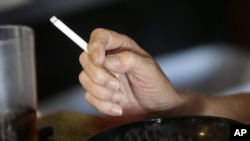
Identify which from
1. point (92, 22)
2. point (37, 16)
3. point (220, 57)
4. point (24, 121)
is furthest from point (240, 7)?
point (24, 121)

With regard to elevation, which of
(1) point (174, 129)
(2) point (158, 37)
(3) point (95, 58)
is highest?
(2) point (158, 37)

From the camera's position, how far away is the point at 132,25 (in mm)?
2357

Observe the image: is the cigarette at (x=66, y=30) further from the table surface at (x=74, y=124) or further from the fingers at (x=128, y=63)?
the table surface at (x=74, y=124)

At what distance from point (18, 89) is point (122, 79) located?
27 centimetres

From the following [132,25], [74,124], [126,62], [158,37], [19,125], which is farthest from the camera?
[158,37]

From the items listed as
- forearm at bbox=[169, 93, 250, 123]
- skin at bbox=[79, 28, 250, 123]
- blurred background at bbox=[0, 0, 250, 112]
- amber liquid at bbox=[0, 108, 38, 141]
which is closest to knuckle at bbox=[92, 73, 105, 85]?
skin at bbox=[79, 28, 250, 123]

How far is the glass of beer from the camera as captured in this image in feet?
2.16

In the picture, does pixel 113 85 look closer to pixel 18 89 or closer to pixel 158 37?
pixel 18 89

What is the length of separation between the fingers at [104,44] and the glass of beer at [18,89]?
0.29 ft

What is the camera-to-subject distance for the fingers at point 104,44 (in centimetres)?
70

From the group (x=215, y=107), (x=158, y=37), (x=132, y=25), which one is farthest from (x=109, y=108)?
(x=158, y=37)

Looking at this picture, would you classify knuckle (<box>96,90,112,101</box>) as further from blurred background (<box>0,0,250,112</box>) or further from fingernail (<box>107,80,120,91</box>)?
blurred background (<box>0,0,250,112</box>)

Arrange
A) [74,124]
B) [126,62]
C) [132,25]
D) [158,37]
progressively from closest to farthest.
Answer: [126,62], [74,124], [132,25], [158,37]

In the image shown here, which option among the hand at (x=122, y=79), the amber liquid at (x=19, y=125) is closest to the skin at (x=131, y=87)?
the hand at (x=122, y=79)
